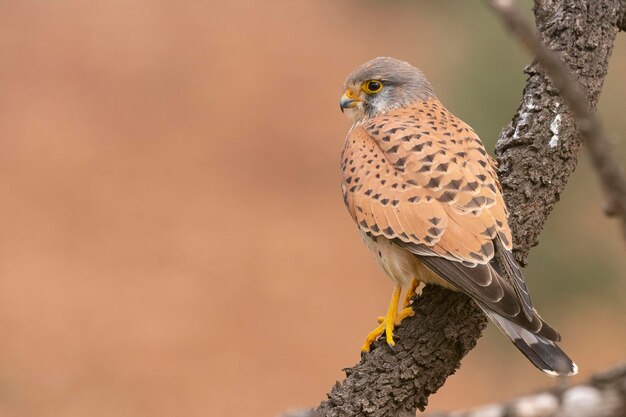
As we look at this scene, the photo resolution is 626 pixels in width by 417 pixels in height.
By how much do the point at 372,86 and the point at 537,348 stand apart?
1.88 m

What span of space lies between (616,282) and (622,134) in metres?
1.85

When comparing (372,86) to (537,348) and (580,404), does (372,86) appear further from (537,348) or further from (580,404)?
(580,404)

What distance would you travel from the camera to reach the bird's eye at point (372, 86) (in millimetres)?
5020

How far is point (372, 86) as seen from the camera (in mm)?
5035

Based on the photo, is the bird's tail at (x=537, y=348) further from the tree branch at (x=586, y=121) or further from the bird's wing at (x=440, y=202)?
the tree branch at (x=586, y=121)

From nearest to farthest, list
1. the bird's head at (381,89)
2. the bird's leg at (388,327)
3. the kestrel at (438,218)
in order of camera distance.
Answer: the kestrel at (438,218) < the bird's leg at (388,327) < the bird's head at (381,89)

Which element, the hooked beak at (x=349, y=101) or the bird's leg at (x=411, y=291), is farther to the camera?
the hooked beak at (x=349, y=101)

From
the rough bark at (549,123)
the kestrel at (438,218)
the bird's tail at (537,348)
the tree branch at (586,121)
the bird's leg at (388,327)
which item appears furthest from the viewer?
the rough bark at (549,123)

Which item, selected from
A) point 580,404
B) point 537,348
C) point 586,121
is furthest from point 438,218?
point 580,404

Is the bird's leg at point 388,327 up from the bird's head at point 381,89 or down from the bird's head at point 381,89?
down

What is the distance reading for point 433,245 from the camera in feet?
12.6

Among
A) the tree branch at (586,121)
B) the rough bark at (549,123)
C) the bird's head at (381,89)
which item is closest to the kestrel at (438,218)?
the rough bark at (549,123)

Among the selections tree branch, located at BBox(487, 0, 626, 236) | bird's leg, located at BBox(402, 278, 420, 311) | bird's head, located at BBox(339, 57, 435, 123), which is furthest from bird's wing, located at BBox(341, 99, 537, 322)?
tree branch, located at BBox(487, 0, 626, 236)

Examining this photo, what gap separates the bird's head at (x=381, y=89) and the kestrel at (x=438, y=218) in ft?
0.90
